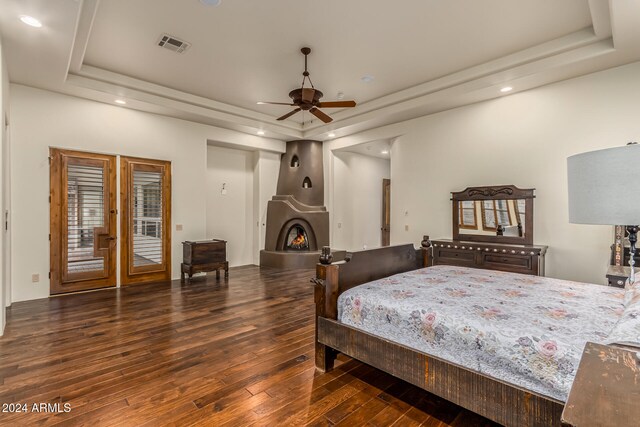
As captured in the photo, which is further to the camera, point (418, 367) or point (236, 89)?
point (236, 89)

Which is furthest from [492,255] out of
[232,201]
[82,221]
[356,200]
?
[82,221]

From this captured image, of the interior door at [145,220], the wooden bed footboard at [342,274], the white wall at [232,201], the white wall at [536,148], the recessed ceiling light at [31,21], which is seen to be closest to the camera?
the wooden bed footboard at [342,274]

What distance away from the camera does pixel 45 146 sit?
4.57 m

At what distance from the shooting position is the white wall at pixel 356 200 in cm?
782

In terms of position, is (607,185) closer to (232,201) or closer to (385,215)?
(232,201)

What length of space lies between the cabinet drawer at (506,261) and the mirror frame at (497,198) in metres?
0.40

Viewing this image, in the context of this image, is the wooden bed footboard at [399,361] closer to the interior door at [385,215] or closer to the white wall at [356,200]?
the white wall at [356,200]

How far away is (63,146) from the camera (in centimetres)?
470

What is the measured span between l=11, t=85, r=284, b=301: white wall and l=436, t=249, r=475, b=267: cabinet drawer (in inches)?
179

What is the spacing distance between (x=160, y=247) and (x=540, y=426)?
5799mm

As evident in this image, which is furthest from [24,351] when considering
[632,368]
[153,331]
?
[632,368]

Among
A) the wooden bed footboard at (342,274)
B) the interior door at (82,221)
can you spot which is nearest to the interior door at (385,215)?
the wooden bed footboard at (342,274)

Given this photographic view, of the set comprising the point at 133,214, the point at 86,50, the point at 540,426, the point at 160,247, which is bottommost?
the point at 540,426

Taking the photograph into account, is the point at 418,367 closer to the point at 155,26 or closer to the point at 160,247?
the point at 155,26
